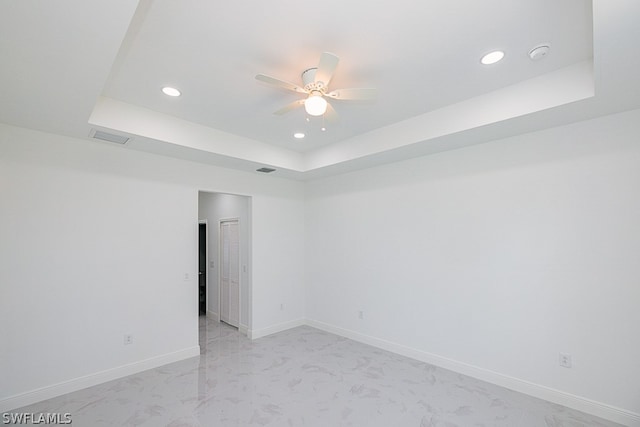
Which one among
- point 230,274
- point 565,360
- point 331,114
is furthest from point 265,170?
point 565,360

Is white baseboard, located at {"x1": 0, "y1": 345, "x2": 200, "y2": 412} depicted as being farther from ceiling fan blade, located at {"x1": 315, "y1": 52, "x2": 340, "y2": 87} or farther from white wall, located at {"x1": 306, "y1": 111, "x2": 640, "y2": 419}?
ceiling fan blade, located at {"x1": 315, "y1": 52, "x2": 340, "y2": 87}

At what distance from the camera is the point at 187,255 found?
421 cm

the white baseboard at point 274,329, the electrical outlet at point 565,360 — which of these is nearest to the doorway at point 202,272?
the white baseboard at point 274,329

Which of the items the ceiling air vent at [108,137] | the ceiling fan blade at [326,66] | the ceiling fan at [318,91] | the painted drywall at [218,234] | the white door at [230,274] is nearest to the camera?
the ceiling fan blade at [326,66]

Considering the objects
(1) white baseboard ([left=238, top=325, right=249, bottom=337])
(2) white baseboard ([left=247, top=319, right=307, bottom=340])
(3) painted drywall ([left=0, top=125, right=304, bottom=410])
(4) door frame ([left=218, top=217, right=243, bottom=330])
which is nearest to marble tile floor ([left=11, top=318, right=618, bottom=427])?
(3) painted drywall ([left=0, top=125, right=304, bottom=410])

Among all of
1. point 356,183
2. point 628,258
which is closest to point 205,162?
point 356,183

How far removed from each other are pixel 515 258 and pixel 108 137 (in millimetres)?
4703

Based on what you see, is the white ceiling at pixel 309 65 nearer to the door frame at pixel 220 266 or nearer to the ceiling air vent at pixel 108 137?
the ceiling air vent at pixel 108 137

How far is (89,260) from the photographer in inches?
134

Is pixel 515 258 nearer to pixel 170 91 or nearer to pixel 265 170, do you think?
pixel 265 170

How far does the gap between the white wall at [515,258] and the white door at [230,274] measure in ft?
6.96

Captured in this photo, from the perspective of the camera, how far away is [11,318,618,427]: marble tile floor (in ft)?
8.84

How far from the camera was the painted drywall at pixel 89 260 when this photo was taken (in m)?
2.98

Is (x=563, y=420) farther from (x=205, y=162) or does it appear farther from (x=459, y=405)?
(x=205, y=162)
